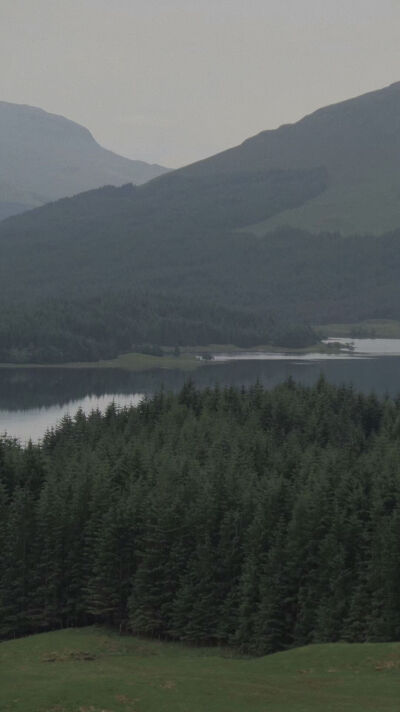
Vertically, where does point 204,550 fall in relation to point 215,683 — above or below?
above

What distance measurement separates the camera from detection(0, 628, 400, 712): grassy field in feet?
171

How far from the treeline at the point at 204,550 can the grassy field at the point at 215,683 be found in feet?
41.2

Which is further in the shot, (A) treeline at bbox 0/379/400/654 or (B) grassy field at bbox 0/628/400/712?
(A) treeline at bbox 0/379/400/654

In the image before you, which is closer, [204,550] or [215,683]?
[215,683]

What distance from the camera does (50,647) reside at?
81.8m

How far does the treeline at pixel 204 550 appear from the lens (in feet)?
277

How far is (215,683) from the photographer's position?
186ft

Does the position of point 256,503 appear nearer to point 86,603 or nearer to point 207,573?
point 207,573

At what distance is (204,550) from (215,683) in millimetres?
33730

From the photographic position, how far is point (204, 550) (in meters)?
90.6

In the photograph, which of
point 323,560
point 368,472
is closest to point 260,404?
point 368,472

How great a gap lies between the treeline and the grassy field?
494 inches

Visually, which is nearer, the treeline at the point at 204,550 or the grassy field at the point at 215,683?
the grassy field at the point at 215,683

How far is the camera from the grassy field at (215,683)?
2050 inches
